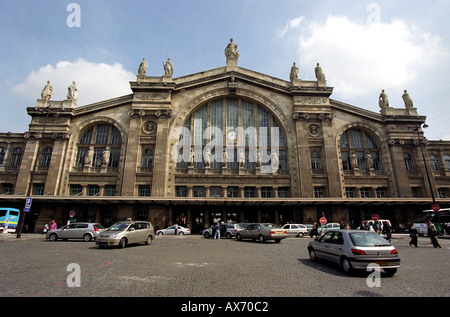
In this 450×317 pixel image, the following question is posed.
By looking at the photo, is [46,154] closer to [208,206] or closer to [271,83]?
[208,206]

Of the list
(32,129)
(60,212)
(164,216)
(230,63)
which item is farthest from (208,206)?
(32,129)

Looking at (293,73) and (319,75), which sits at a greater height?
(293,73)

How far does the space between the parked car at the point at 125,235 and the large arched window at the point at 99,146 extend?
717 inches

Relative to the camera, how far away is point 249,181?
3186 cm

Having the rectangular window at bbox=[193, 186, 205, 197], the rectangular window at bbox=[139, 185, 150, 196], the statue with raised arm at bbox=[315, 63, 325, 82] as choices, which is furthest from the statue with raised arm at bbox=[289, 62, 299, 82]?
the rectangular window at bbox=[139, 185, 150, 196]

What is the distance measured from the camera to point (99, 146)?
3347cm

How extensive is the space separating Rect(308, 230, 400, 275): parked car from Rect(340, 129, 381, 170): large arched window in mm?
27268

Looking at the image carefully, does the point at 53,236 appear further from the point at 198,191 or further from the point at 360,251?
the point at 360,251

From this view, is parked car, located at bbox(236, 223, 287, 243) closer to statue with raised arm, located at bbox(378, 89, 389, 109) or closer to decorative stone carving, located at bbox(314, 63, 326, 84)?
decorative stone carving, located at bbox(314, 63, 326, 84)

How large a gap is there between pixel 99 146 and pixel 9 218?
40.3 ft

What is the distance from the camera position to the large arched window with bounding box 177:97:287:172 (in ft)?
108

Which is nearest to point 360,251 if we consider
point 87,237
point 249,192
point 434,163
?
point 87,237

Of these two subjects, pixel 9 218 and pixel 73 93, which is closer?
pixel 9 218

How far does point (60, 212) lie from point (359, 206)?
120ft
